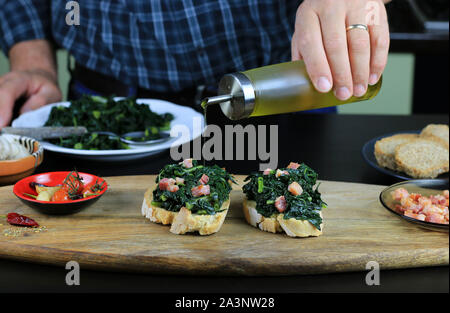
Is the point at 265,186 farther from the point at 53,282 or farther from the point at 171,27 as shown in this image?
the point at 171,27

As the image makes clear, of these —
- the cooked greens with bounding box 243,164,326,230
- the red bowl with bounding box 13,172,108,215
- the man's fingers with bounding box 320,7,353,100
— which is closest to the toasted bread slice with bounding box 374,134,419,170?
the cooked greens with bounding box 243,164,326,230

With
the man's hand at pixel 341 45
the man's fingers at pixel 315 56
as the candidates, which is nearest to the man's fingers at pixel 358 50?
the man's hand at pixel 341 45

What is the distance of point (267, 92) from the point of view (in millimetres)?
1982

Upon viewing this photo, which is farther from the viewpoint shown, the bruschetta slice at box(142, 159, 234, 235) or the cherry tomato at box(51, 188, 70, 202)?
the cherry tomato at box(51, 188, 70, 202)

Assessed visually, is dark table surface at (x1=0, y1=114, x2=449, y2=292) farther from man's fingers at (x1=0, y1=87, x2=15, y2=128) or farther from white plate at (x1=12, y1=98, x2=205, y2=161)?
man's fingers at (x1=0, y1=87, x2=15, y2=128)

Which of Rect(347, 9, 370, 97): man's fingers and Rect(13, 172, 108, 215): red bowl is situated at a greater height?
Rect(347, 9, 370, 97): man's fingers

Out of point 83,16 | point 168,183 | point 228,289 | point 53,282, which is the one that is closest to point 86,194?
point 168,183

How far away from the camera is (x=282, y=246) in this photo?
1.92 meters

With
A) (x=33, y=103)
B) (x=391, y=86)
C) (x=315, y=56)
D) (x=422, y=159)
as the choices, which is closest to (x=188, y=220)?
(x=315, y=56)

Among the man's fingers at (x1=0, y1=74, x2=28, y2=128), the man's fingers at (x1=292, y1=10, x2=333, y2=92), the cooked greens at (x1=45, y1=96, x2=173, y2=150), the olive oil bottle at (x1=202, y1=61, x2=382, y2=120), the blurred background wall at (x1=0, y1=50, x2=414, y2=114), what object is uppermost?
the man's fingers at (x1=292, y1=10, x2=333, y2=92)

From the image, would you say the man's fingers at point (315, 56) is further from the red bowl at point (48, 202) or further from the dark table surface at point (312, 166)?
the red bowl at point (48, 202)

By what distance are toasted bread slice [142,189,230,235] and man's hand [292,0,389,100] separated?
0.63 meters

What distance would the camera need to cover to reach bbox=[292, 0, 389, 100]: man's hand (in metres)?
1.98

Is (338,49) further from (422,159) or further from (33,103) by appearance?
(33,103)
